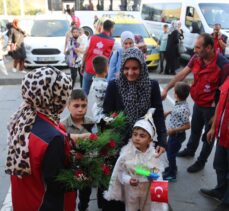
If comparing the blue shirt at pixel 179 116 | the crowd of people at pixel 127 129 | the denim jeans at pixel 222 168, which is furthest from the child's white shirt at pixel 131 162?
the blue shirt at pixel 179 116

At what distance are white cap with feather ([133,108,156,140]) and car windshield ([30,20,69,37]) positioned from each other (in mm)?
10141

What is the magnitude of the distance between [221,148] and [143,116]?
123cm

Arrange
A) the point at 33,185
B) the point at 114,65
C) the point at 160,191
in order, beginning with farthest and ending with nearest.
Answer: the point at 114,65
the point at 160,191
the point at 33,185

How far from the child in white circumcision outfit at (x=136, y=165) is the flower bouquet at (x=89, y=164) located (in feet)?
2.02

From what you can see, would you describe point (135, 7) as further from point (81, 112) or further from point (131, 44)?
point (81, 112)

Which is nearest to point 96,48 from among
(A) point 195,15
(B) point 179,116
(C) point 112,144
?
(B) point 179,116

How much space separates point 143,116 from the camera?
2.92 m

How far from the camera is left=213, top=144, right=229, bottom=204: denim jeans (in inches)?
146

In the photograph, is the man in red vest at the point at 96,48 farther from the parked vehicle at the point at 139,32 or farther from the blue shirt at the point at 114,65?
the parked vehicle at the point at 139,32

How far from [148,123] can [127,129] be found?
210 mm

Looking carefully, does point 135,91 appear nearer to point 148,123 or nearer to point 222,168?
point 148,123

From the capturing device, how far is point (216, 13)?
41.5 feet

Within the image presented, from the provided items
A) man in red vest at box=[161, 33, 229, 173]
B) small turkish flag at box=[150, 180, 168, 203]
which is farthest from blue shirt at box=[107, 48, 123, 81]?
small turkish flag at box=[150, 180, 168, 203]

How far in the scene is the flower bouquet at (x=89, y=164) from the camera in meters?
1.93
